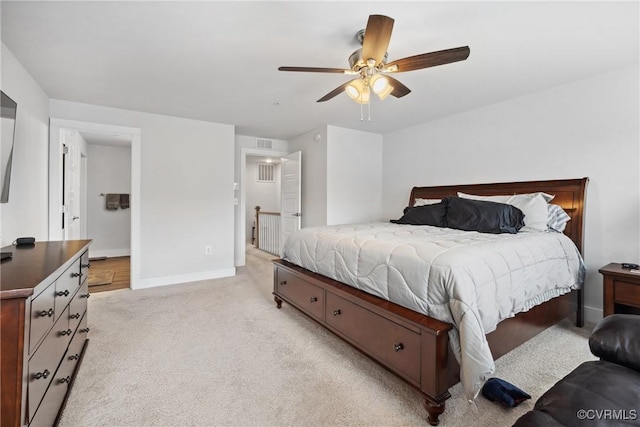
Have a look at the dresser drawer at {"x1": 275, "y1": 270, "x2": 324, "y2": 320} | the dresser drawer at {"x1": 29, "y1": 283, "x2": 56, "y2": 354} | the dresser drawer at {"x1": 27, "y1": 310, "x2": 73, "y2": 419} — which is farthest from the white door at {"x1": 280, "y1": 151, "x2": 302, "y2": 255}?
the dresser drawer at {"x1": 29, "y1": 283, "x2": 56, "y2": 354}

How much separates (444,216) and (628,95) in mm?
1802

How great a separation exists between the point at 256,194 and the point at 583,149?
23.0 ft

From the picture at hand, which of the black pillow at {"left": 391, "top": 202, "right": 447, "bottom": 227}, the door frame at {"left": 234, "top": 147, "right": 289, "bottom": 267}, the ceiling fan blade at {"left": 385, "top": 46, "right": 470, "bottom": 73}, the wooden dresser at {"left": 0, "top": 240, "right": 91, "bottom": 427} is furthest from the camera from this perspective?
the door frame at {"left": 234, "top": 147, "right": 289, "bottom": 267}

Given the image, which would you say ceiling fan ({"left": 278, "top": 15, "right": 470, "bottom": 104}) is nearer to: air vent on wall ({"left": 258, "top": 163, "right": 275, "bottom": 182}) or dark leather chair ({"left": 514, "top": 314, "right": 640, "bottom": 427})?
dark leather chair ({"left": 514, "top": 314, "right": 640, "bottom": 427})

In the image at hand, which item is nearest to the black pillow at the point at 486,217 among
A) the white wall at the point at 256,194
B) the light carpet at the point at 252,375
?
the light carpet at the point at 252,375

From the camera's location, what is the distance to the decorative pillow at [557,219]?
8.91ft

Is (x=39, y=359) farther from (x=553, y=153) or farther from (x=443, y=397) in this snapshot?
(x=553, y=153)

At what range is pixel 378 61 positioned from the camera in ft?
5.99

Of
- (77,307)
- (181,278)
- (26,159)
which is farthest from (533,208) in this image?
(26,159)

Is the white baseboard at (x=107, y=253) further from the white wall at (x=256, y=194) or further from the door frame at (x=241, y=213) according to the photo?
the white wall at (x=256, y=194)

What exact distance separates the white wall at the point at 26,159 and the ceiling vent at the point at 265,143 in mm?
2713

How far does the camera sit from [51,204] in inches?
125

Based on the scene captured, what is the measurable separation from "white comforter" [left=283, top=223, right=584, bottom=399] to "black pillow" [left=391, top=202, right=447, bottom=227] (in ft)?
3.06

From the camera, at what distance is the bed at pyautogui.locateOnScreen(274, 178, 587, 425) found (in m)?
1.44
